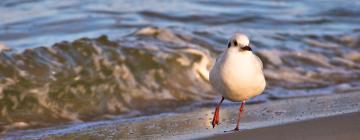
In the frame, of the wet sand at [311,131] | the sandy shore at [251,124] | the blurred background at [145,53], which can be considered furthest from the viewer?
the blurred background at [145,53]

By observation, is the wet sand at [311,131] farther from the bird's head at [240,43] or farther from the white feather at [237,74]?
the bird's head at [240,43]

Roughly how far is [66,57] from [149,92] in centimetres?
104

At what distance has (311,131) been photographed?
16.9 ft

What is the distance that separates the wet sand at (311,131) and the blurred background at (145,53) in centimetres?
176

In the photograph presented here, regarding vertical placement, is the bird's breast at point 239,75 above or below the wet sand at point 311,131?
above

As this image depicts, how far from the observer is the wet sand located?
4.98 metres

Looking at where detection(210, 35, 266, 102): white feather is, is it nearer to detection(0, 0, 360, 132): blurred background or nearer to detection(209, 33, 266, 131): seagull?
detection(209, 33, 266, 131): seagull

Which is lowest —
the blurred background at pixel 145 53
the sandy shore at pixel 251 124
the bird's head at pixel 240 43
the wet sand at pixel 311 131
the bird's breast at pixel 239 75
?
the wet sand at pixel 311 131

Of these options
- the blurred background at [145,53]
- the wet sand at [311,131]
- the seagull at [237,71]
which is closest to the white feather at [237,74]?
the seagull at [237,71]

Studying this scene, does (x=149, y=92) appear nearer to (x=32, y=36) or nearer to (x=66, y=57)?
(x=66, y=57)

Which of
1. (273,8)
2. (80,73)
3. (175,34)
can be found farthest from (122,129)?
(273,8)

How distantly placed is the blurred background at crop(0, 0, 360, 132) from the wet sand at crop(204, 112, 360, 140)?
1.76 m

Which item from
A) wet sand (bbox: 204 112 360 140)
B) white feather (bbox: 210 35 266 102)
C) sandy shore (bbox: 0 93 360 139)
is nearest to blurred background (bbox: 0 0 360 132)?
sandy shore (bbox: 0 93 360 139)

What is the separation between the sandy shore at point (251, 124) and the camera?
5195mm
